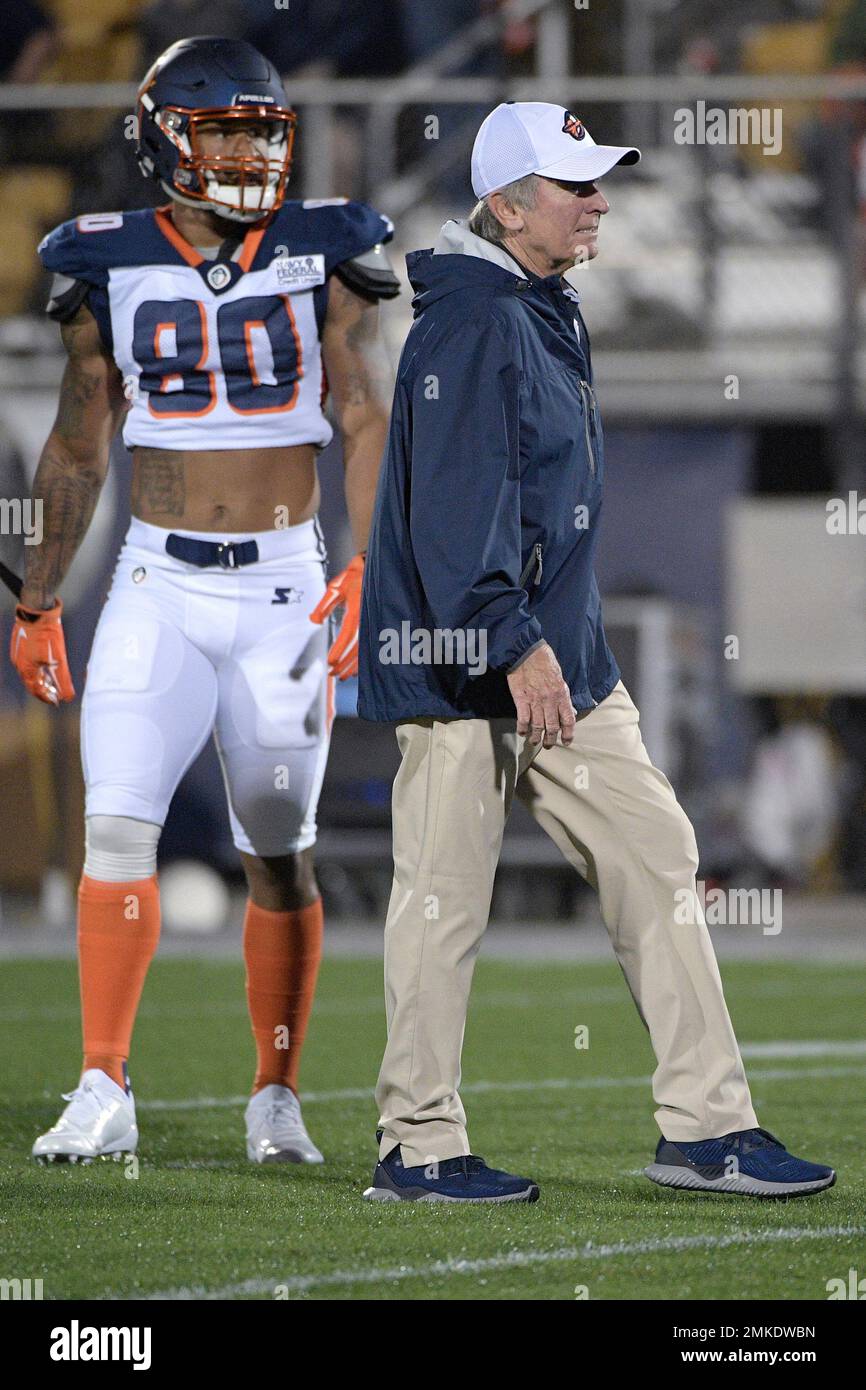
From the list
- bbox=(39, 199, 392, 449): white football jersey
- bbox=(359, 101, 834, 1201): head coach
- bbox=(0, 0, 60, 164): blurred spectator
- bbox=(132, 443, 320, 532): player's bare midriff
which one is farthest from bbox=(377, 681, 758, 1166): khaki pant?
bbox=(0, 0, 60, 164): blurred spectator

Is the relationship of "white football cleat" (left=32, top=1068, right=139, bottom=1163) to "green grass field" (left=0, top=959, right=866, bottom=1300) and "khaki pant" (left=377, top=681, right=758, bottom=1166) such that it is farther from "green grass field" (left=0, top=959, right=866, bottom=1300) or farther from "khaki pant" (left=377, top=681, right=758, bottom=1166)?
"khaki pant" (left=377, top=681, right=758, bottom=1166)

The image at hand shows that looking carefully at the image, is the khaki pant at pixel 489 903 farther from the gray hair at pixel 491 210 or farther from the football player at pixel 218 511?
the gray hair at pixel 491 210

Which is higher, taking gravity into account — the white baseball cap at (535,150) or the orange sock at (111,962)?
the white baseball cap at (535,150)

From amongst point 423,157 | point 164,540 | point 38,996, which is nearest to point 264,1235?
point 164,540

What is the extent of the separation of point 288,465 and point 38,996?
3976 mm

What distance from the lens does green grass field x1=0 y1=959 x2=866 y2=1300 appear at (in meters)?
3.34

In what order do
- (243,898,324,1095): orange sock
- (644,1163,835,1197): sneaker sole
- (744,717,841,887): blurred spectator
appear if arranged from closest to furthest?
(644,1163,835,1197): sneaker sole, (243,898,324,1095): orange sock, (744,717,841,887): blurred spectator

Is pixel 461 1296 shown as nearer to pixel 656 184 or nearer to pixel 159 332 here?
pixel 159 332

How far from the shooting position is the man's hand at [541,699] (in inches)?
148

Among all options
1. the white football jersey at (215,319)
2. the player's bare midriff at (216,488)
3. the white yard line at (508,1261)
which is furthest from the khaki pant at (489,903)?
the white football jersey at (215,319)

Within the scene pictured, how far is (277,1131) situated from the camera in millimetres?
4617

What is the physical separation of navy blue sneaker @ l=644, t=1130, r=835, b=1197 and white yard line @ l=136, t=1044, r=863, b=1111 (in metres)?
1.69

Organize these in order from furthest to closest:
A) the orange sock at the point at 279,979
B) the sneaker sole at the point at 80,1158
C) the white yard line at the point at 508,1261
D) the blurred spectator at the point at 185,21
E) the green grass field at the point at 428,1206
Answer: the blurred spectator at the point at 185,21, the orange sock at the point at 279,979, the sneaker sole at the point at 80,1158, the green grass field at the point at 428,1206, the white yard line at the point at 508,1261

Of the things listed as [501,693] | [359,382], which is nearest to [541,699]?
[501,693]
